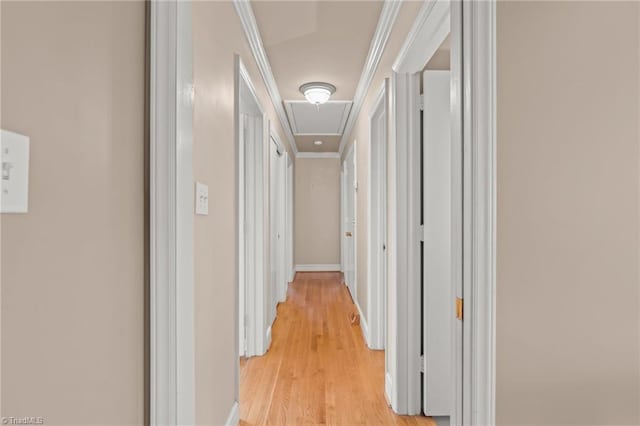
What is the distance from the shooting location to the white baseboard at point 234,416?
2000mm

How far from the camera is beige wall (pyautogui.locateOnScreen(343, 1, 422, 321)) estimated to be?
200 centimetres

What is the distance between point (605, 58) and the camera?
3.26 ft

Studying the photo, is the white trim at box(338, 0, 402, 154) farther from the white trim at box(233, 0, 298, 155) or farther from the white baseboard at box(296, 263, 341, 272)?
the white baseboard at box(296, 263, 341, 272)

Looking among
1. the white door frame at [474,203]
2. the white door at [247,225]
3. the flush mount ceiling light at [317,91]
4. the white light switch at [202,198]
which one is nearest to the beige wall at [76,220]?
the white light switch at [202,198]

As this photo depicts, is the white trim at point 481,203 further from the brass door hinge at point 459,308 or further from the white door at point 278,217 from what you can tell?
the white door at point 278,217

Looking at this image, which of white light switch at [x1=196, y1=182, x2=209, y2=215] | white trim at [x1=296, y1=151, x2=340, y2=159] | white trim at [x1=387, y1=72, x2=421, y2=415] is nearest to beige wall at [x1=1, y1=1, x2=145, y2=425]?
white light switch at [x1=196, y1=182, x2=209, y2=215]

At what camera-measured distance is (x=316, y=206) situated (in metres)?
7.79

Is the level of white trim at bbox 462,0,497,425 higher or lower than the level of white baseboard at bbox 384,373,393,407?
higher

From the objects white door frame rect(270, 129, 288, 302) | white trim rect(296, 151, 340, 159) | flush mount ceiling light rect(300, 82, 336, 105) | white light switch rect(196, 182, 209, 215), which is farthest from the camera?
white trim rect(296, 151, 340, 159)

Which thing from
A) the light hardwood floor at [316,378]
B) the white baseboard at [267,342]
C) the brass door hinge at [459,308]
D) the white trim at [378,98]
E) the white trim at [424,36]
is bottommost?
the light hardwood floor at [316,378]

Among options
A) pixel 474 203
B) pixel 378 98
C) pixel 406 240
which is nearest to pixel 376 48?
pixel 378 98

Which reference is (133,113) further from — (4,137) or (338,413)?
(338,413)

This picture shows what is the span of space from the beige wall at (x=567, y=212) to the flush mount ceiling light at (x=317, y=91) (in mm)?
2753

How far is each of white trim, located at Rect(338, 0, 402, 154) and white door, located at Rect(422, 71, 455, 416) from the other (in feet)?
1.27
